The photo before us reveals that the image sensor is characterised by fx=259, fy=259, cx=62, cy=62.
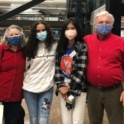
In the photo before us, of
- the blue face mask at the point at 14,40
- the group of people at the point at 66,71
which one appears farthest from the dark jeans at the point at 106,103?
the blue face mask at the point at 14,40

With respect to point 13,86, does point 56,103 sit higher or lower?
lower

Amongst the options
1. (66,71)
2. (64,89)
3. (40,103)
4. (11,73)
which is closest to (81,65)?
(66,71)

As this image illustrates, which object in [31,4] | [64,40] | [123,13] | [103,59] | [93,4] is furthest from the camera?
[93,4]

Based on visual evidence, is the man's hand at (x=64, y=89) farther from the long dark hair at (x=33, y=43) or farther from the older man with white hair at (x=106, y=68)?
the long dark hair at (x=33, y=43)

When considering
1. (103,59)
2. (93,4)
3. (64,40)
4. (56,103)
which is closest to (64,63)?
(64,40)

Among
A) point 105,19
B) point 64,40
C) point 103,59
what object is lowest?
point 103,59

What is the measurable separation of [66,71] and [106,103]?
1.84 ft

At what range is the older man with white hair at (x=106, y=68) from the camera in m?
2.71

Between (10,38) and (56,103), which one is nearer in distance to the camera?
(10,38)

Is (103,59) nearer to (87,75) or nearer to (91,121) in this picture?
(87,75)

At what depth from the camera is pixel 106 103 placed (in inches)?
111

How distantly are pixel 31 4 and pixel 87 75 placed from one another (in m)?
3.11

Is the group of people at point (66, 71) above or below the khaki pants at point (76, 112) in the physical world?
above

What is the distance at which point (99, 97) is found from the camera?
2.83 m
